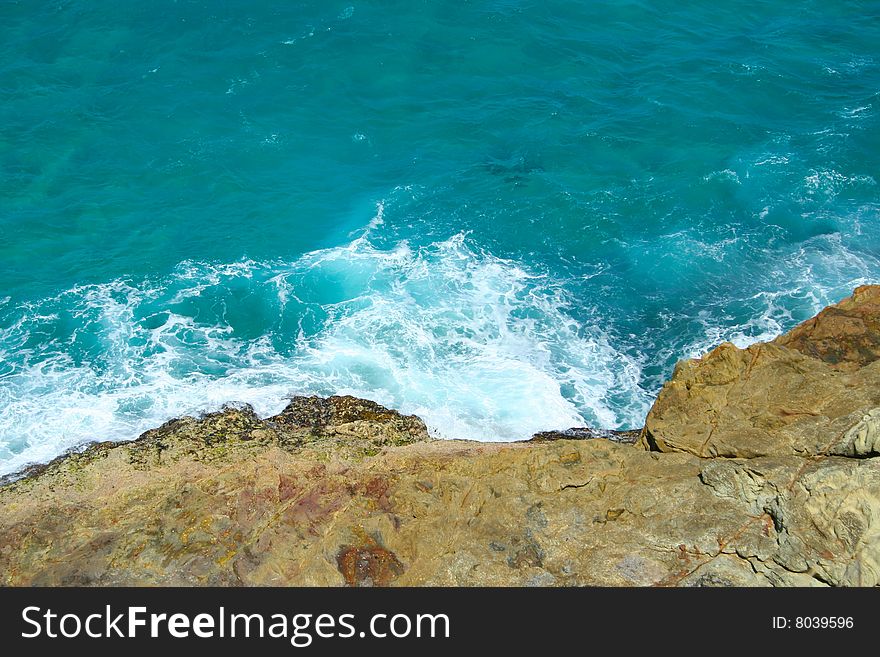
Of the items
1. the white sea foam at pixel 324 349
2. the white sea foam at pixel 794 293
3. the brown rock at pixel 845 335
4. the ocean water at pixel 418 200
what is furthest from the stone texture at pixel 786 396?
the white sea foam at pixel 794 293

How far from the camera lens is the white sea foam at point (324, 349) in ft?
105

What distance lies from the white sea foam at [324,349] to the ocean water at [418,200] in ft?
0.42

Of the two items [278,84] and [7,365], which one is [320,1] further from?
[7,365]

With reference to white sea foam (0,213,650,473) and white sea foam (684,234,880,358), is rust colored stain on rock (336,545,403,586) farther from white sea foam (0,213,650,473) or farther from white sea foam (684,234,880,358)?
white sea foam (684,234,880,358)

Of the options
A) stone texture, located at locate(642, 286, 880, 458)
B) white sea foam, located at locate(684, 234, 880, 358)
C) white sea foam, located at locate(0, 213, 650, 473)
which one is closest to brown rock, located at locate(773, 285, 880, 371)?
stone texture, located at locate(642, 286, 880, 458)

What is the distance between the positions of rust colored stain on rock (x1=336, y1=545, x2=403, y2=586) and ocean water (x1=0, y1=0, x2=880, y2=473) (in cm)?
1041

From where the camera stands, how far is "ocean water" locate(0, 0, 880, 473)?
34.1 metres

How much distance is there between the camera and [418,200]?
4241cm

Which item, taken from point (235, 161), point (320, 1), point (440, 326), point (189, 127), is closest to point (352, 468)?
point (440, 326)

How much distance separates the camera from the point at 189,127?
4500 centimetres

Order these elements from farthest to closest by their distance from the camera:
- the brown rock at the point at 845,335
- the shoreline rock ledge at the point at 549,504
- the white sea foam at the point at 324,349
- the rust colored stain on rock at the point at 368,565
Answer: the white sea foam at the point at 324,349, the brown rock at the point at 845,335, the rust colored stain on rock at the point at 368,565, the shoreline rock ledge at the point at 549,504

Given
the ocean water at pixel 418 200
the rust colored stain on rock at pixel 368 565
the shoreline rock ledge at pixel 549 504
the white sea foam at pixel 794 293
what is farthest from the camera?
the white sea foam at pixel 794 293

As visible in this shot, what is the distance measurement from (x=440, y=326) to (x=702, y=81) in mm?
24380

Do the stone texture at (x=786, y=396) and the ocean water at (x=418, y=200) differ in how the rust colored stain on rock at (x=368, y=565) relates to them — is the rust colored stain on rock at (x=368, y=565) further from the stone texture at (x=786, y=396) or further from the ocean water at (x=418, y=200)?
the ocean water at (x=418, y=200)
